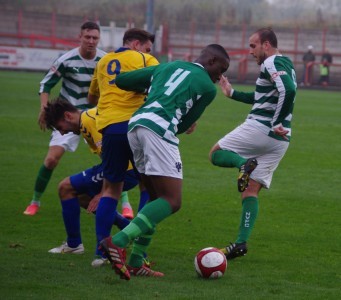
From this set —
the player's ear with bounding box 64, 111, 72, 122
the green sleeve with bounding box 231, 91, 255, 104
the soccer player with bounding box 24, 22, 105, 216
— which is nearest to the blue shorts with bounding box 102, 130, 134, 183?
the player's ear with bounding box 64, 111, 72, 122

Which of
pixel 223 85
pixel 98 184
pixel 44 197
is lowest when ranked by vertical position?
pixel 44 197

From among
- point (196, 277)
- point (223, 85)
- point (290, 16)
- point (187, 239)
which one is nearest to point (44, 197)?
point (187, 239)

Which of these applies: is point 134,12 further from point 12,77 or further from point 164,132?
point 164,132

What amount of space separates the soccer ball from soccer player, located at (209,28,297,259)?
0.75 metres

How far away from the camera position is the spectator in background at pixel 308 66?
40.4 m

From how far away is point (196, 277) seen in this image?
6797mm

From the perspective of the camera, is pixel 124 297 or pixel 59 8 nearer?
pixel 124 297

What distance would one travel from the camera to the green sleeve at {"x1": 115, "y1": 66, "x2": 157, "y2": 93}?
6488mm

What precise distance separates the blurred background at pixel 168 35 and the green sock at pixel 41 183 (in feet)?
76.4

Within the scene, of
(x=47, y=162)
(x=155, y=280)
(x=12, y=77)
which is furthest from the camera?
(x=12, y=77)

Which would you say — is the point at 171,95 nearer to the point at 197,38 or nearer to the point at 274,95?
the point at 274,95

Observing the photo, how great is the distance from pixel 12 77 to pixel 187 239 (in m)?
25.9

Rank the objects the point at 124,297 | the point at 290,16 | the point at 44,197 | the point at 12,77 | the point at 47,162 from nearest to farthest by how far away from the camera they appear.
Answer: the point at 124,297
the point at 47,162
the point at 44,197
the point at 12,77
the point at 290,16

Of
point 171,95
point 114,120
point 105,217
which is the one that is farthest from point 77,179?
point 171,95
